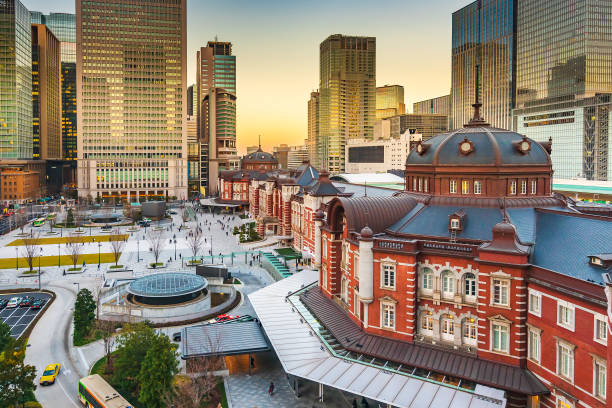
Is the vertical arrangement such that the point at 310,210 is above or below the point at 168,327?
above

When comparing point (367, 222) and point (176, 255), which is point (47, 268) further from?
point (367, 222)

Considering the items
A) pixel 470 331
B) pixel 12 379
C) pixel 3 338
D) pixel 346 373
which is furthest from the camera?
pixel 3 338

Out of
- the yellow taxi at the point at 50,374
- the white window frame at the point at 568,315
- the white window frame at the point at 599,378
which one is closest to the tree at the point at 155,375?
the yellow taxi at the point at 50,374

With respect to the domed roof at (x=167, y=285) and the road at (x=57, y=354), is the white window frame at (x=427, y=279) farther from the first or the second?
the domed roof at (x=167, y=285)

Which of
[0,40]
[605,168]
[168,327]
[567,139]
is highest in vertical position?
[0,40]

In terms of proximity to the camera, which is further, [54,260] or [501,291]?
[54,260]

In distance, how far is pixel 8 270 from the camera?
277 feet

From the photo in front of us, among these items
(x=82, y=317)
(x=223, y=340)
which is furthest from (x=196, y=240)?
(x=223, y=340)

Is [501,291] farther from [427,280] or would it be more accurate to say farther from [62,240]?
[62,240]

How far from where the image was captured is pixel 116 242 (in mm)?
98625

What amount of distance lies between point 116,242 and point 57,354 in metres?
51.5

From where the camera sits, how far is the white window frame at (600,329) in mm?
28953

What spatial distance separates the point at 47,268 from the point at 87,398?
55.4 meters

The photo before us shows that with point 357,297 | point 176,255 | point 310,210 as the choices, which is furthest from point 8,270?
point 357,297
